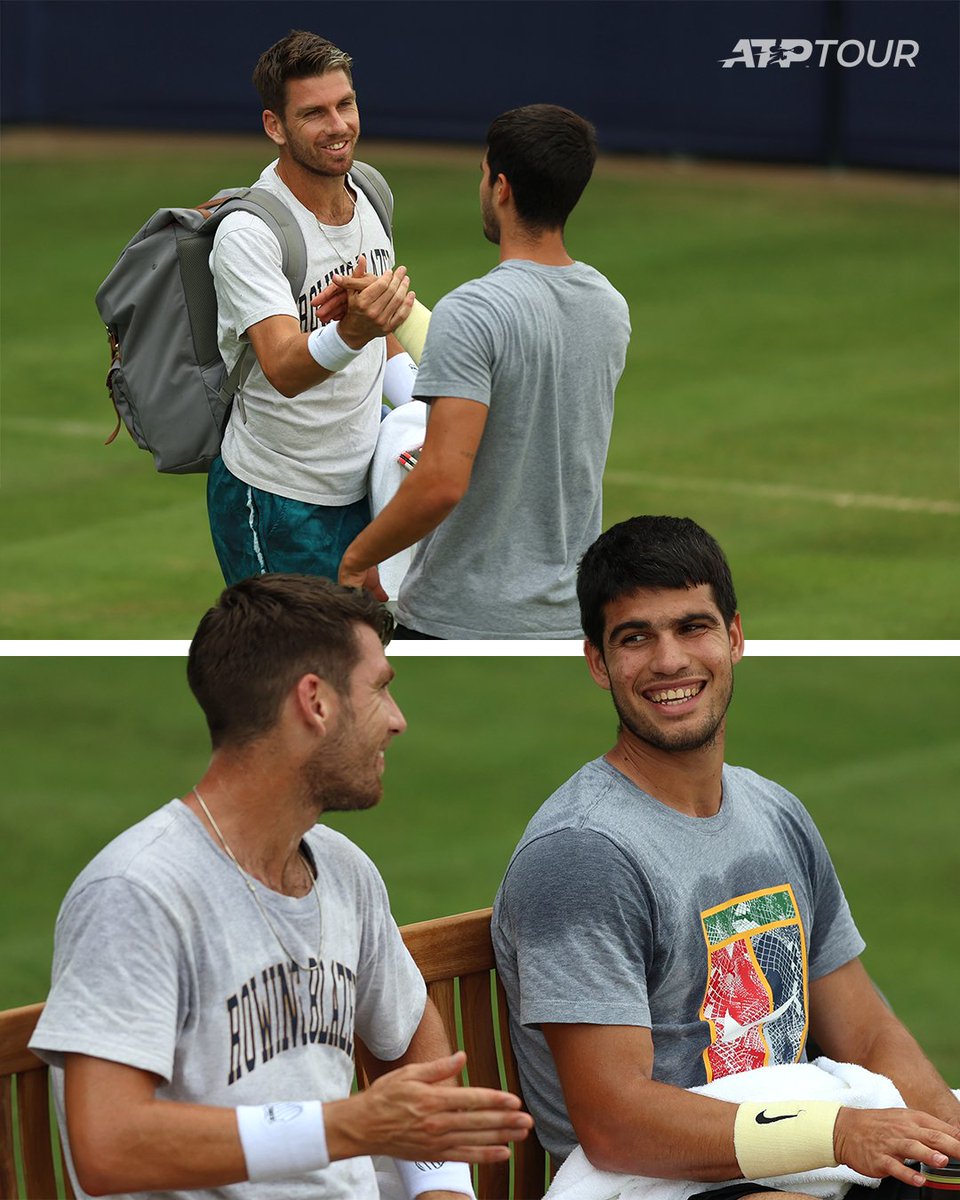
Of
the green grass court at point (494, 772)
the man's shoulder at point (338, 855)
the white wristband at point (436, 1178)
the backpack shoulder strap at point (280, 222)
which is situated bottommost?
the green grass court at point (494, 772)

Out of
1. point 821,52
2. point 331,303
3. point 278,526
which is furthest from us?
point 821,52

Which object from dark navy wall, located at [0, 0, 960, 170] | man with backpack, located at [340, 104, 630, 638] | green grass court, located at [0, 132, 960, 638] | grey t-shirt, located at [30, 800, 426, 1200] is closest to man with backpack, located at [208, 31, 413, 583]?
man with backpack, located at [340, 104, 630, 638]

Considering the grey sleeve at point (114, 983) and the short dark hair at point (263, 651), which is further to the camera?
the short dark hair at point (263, 651)

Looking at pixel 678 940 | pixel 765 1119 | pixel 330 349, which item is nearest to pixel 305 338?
pixel 330 349

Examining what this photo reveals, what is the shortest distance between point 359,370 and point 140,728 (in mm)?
4125

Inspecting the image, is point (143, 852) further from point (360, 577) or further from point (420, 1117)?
point (360, 577)

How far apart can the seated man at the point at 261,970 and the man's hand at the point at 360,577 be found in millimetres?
1116

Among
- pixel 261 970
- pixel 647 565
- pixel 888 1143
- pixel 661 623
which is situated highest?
pixel 647 565

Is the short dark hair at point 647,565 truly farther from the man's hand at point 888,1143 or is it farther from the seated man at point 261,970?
the man's hand at point 888,1143

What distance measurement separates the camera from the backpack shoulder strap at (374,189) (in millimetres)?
5898

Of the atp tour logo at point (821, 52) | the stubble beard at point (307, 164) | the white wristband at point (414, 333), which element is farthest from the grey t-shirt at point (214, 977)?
the atp tour logo at point (821, 52)

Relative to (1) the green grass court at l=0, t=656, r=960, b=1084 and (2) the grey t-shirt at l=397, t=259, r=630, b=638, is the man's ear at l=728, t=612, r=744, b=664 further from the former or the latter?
(1) the green grass court at l=0, t=656, r=960, b=1084

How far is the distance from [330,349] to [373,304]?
0.19 meters

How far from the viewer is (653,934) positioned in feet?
14.8
